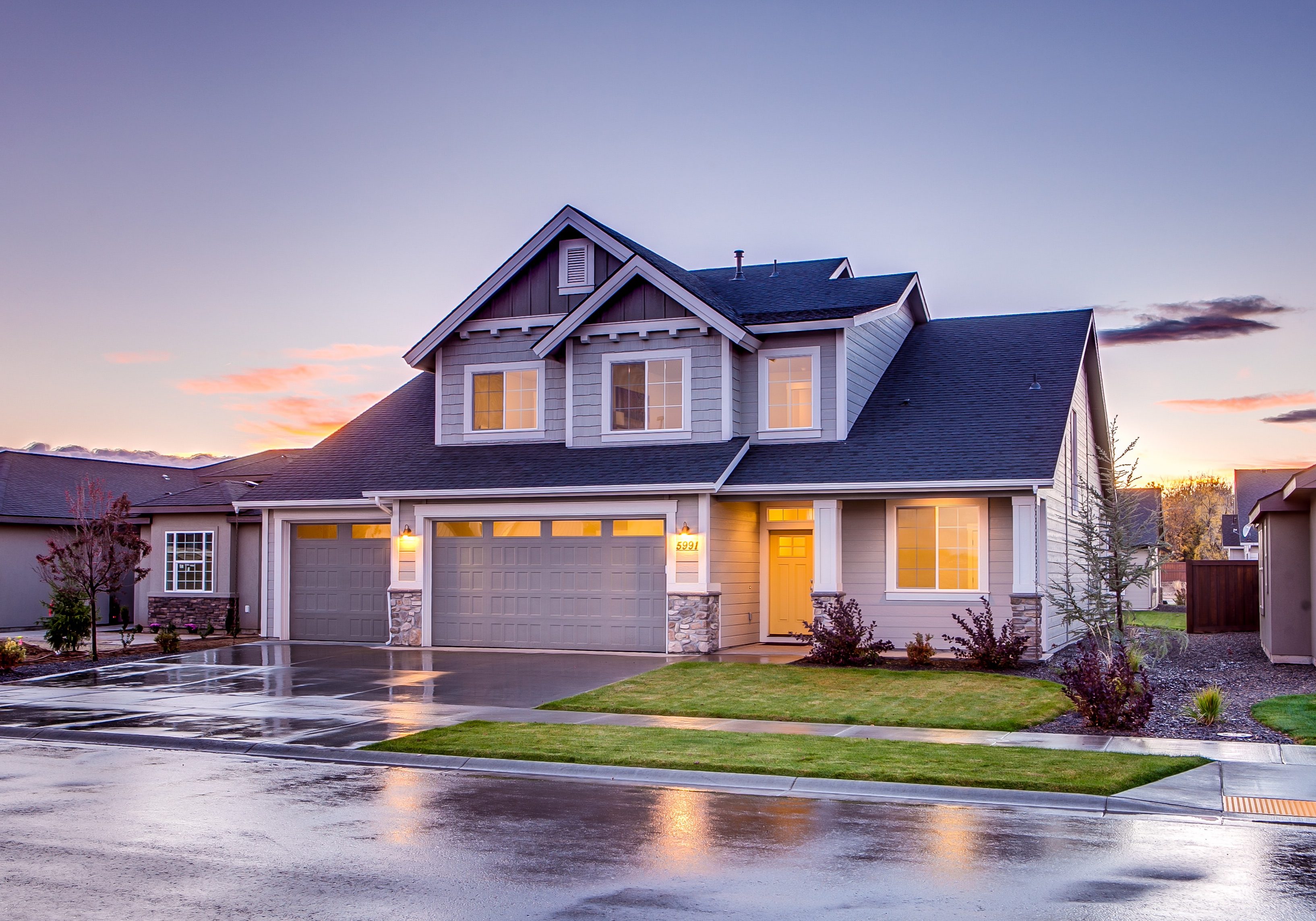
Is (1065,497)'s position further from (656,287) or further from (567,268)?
(567,268)

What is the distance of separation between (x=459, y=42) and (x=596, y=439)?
26.7ft

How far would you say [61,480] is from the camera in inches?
1294

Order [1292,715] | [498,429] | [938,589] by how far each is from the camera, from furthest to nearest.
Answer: [498,429] → [938,589] → [1292,715]

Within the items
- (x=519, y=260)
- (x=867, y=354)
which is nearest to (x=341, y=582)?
(x=519, y=260)

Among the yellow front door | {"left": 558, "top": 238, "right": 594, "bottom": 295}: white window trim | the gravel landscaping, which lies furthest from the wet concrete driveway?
{"left": 558, "top": 238, "right": 594, "bottom": 295}: white window trim

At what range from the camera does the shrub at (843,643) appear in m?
19.0

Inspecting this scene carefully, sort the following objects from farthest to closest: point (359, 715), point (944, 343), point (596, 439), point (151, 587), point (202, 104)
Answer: point (151, 587), point (944, 343), point (596, 439), point (202, 104), point (359, 715)

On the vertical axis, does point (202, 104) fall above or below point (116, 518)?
above

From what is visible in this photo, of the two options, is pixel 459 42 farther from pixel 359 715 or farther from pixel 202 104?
pixel 359 715

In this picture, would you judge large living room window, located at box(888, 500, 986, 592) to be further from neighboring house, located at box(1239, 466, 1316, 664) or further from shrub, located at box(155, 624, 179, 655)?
shrub, located at box(155, 624, 179, 655)

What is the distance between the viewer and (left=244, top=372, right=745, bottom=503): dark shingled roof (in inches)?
851

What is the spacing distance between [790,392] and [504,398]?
6.37 m

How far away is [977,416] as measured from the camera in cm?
2173

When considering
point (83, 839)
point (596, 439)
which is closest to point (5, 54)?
point (596, 439)
